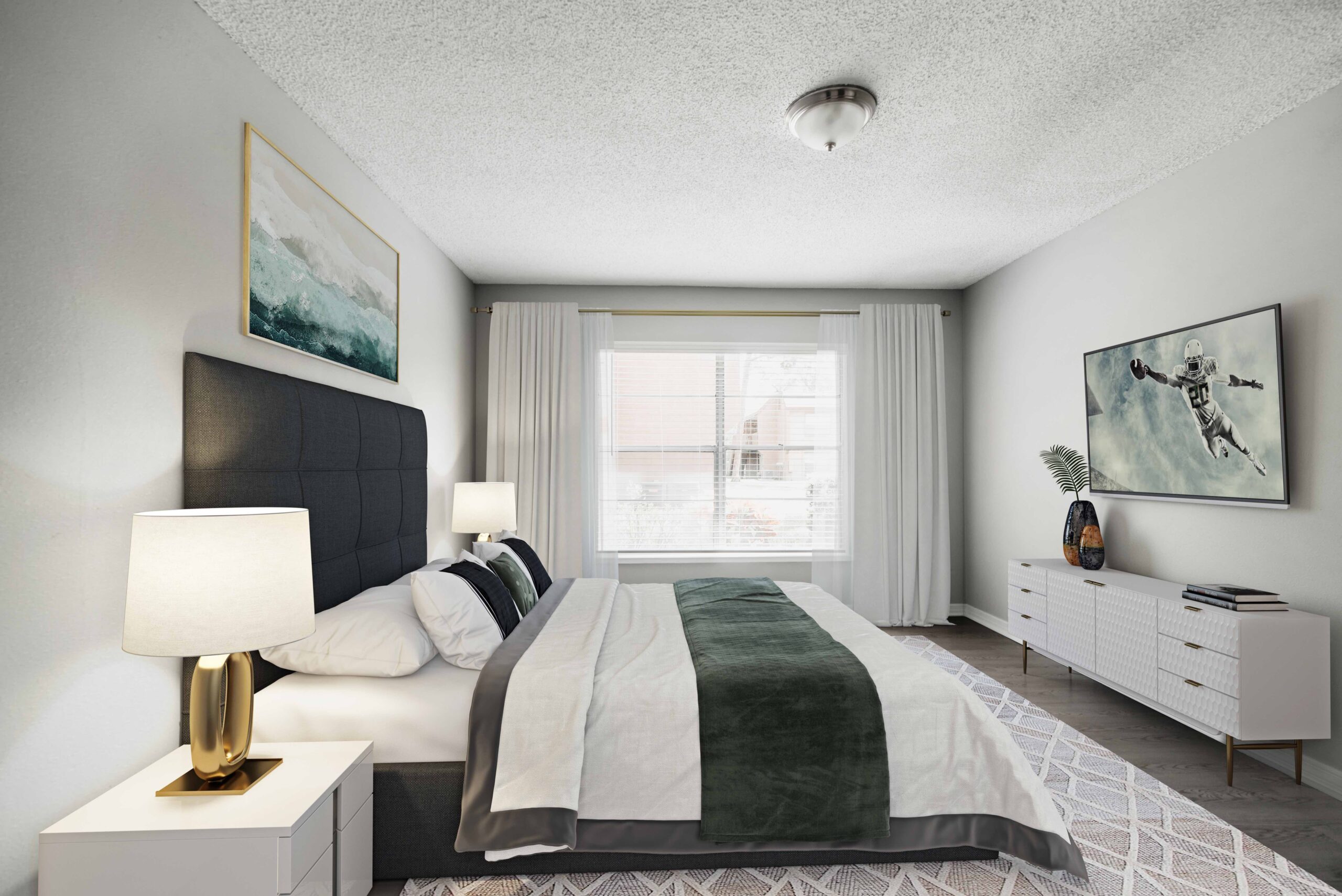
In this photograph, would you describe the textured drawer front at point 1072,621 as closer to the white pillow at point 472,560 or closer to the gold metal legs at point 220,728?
the white pillow at point 472,560

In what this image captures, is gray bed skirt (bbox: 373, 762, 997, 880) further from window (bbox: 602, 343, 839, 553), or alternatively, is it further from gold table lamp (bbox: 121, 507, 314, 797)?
window (bbox: 602, 343, 839, 553)

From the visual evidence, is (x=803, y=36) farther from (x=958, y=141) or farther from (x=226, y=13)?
(x=226, y=13)

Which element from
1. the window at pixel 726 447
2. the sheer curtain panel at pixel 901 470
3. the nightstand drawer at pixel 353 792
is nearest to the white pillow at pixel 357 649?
the nightstand drawer at pixel 353 792

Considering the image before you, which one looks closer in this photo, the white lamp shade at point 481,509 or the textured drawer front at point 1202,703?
the textured drawer front at point 1202,703

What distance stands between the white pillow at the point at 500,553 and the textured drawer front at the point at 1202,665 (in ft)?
8.93

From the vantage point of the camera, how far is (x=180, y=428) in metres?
1.89

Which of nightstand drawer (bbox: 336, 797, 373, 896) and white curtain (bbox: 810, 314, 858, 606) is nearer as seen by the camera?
nightstand drawer (bbox: 336, 797, 373, 896)

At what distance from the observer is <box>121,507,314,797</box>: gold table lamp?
55.6 inches

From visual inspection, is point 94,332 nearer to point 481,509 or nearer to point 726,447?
point 481,509

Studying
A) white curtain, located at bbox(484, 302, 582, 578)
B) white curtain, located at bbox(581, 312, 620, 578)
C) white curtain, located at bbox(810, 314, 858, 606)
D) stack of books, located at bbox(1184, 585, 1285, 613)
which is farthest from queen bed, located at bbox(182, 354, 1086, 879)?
white curtain, located at bbox(810, 314, 858, 606)

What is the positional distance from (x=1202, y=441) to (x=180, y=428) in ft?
12.8

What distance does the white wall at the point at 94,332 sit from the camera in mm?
1416

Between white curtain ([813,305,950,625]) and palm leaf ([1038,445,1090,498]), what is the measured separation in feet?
3.75

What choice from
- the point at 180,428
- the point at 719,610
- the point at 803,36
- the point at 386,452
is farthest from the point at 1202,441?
the point at 180,428
